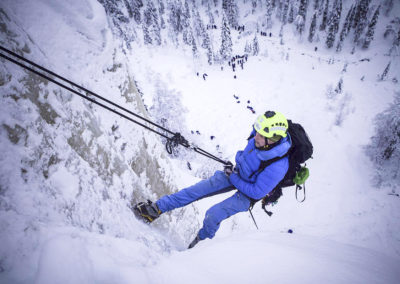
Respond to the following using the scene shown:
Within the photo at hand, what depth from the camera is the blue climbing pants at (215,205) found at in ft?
11.6

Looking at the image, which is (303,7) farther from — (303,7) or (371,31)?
(371,31)

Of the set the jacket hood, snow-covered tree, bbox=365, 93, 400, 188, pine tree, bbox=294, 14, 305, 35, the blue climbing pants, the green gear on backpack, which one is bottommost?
snow-covered tree, bbox=365, 93, 400, 188

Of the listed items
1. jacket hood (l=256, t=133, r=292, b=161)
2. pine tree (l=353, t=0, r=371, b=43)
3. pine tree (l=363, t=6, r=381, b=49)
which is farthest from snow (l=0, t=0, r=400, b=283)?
pine tree (l=353, t=0, r=371, b=43)

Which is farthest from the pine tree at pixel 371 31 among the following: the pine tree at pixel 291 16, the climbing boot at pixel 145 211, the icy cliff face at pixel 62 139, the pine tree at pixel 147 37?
the climbing boot at pixel 145 211

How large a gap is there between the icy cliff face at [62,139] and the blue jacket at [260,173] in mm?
1736

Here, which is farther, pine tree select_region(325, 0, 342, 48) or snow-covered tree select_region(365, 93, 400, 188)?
pine tree select_region(325, 0, 342, 48)

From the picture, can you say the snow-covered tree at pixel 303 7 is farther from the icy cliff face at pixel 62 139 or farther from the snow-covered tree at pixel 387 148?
the icy cliff face at pixel 62 139

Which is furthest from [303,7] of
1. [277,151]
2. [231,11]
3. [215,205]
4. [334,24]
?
[215,205]

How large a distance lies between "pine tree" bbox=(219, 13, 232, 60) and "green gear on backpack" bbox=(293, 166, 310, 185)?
130 ft

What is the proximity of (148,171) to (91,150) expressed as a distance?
156cm

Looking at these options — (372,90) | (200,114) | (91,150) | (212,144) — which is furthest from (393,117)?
(91,150)

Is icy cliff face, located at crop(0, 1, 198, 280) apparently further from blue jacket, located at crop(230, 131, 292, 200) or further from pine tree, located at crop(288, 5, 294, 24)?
pine tree, located at crop(288, 5, 294, 24)

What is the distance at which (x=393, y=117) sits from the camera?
18.2 m

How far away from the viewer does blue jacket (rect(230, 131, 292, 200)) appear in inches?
123
